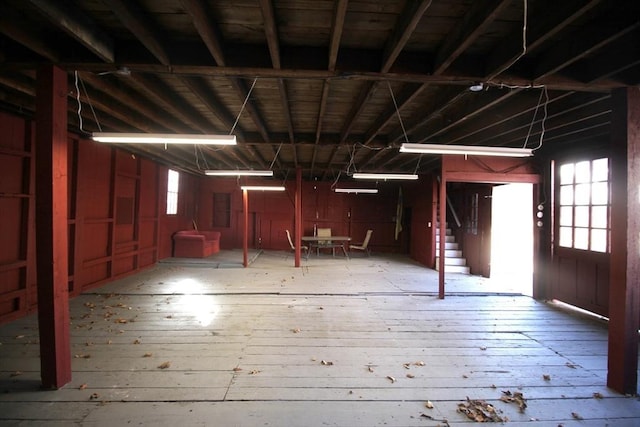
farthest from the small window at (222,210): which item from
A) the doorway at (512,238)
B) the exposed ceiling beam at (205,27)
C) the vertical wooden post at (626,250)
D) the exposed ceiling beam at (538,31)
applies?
the vertical wooden post at (626,250)

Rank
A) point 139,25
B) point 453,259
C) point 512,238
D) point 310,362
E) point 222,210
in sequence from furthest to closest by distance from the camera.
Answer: point 222,210 → point 512,238 → point 453,259 → point 310,362 → point 139,25

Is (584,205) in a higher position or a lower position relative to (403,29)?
lower

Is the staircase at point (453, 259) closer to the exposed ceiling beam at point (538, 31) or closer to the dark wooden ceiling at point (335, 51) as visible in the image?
the dark wooden ceiling at point (335, 51)

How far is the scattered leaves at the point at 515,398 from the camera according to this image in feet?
8.26

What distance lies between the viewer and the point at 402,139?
18.2 feet

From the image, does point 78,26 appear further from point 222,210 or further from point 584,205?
point 222,210

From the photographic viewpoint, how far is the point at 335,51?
246 cm

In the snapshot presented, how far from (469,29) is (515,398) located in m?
3.05

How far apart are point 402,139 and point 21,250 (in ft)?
20.8

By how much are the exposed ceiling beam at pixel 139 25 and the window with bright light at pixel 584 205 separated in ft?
20.5

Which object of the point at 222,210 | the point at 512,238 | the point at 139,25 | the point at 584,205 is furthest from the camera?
the point at 222,210

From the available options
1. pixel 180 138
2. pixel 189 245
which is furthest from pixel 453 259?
pixel 189 245

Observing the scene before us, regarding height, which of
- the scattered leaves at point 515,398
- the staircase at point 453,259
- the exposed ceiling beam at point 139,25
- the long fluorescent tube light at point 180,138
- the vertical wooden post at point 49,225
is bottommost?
the scattered leaves at point 515,398

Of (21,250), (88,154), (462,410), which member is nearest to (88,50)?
(21,250)
